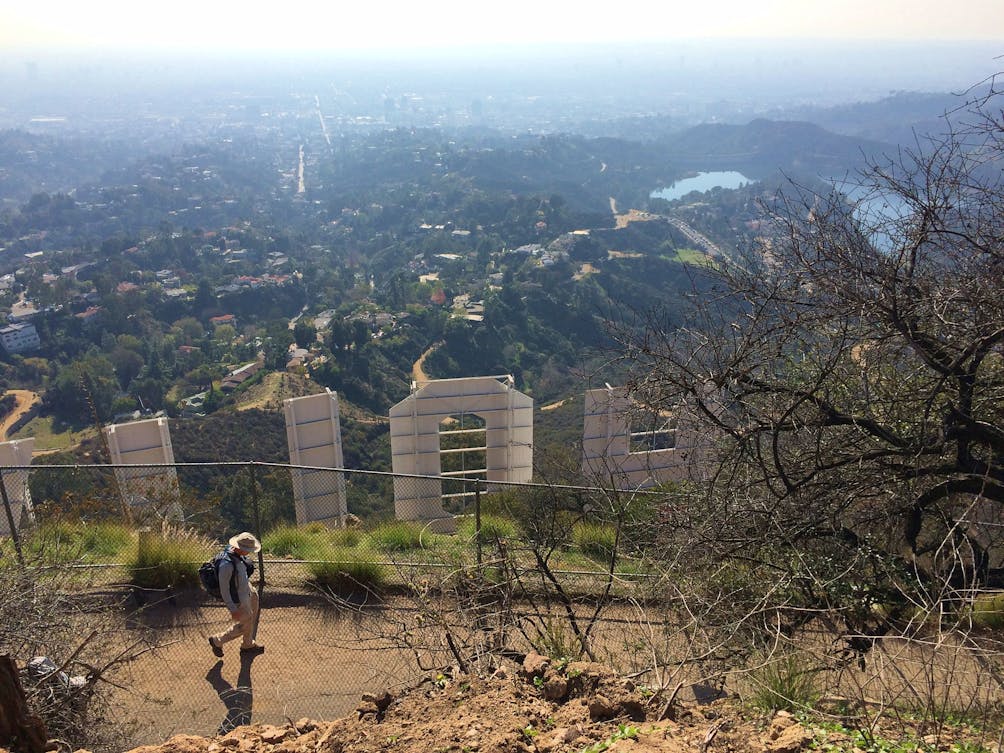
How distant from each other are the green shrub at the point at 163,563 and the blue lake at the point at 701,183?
98.5 m

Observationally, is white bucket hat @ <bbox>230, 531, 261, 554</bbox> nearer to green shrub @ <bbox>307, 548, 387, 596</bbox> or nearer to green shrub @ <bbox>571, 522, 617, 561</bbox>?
green shrub @ <bbox>307, 548, 387, 596</bbox>

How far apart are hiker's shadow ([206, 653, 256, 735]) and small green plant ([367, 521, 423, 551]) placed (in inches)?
72.7

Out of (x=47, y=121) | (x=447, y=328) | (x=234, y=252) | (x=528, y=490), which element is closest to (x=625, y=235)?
(x=447, y=328)

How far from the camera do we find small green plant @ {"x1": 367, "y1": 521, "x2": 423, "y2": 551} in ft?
23.1

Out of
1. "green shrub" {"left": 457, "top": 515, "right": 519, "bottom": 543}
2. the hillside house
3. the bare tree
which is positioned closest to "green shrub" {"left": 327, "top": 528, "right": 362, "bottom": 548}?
"green shrub" {"left": 457, "top": 515, "right": 519, "bottom": 543}

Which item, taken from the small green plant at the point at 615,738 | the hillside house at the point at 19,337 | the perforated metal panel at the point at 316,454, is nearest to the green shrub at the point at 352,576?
the perforated metal panel at the point at 316,454

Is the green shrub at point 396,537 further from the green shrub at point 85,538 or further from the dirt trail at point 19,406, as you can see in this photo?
the dirt trail at point 19,406

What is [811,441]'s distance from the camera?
5246mm

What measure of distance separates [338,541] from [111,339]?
53.2m

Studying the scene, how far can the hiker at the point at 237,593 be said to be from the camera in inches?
208

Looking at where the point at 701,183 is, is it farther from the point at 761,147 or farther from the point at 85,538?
the point at 85,538

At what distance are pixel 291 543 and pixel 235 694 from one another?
2.08 metres

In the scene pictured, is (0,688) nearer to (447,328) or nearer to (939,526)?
(939,526)

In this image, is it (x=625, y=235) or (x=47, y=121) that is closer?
(x=625, y=235)
